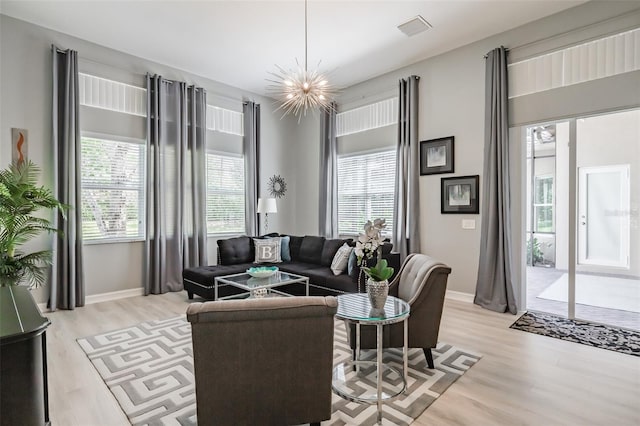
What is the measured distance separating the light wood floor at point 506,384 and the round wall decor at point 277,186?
3.62 m

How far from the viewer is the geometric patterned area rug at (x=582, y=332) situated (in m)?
3.07

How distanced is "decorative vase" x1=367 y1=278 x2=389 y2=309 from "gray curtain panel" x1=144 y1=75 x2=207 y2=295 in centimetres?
381

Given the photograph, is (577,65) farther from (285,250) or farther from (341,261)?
(285,250)

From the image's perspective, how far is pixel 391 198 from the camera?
18.0 feet

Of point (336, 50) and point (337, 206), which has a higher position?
point (336, 50)

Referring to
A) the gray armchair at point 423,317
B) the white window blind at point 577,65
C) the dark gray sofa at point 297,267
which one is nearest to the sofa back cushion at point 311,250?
the dark gray sofa at point 297,267

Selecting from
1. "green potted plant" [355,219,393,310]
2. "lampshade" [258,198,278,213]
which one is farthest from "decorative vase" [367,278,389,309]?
"lampshade" [258,198,278,213]

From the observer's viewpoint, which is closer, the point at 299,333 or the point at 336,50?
the point at 299,333

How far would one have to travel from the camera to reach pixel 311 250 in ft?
17.0

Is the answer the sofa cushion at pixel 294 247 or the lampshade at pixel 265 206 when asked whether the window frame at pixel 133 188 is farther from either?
the sofa cushion at pixel 294 247

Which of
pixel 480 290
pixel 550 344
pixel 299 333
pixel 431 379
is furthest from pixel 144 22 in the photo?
Answer: pixel 550 344

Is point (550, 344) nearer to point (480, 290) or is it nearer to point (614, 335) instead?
point (614, 335)

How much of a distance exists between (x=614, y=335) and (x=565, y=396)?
165cm

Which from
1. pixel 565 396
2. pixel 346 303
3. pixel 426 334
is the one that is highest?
pixel 346 303
